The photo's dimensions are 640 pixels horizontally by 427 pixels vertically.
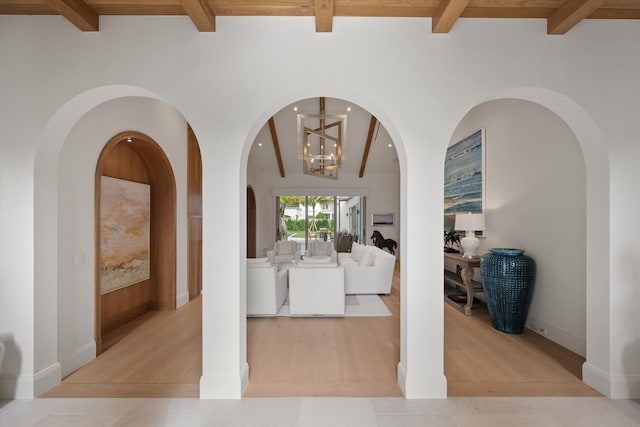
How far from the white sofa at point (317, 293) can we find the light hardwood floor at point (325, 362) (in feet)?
0.94

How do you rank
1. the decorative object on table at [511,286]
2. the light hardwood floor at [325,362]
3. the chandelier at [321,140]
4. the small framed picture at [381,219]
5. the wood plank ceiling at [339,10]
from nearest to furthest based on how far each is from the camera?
the wood plank ceiling at [339,10]
the light hardwood floor at [325,362]
the decorative object on table at [511,286]
the chandelier at [321,140]
the small framed picture at [381,219]

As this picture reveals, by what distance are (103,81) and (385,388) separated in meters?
3.13

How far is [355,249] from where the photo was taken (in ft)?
21.1

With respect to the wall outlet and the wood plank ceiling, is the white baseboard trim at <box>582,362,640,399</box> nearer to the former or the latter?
the wood plank ceiling

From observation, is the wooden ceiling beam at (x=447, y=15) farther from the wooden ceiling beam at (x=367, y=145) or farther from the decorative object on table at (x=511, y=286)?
the wooden ceiling beam at (x=367, y=145)

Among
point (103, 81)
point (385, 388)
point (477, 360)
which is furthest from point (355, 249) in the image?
point (103, 81)

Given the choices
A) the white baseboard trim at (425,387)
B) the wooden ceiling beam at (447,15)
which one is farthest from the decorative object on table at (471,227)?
the wooden ceiling beam at (447,15)

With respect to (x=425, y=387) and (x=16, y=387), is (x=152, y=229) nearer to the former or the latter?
(x=16, y=387)

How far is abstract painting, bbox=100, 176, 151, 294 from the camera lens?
10.8 ft

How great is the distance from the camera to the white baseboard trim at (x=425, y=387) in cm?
214

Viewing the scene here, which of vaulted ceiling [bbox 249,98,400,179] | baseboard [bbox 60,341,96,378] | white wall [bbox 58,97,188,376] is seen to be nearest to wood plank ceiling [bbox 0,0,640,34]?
white wall [bbox 58,97,188,376]

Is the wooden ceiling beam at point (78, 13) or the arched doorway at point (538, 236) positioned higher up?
the wooden ceiling beam at point (78, 13)

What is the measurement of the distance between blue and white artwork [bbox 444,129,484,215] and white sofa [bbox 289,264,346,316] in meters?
2.38

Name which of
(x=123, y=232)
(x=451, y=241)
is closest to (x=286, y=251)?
(x=451, y=241)
